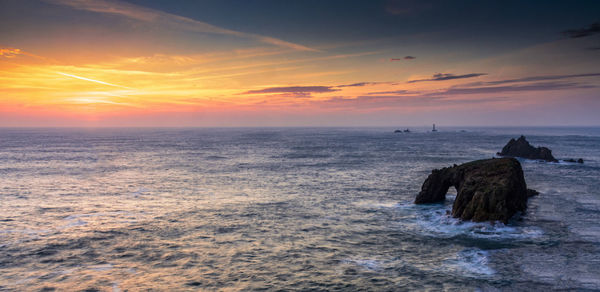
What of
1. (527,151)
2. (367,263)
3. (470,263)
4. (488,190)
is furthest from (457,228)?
(527,151)

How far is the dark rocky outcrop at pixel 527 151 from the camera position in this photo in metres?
87.2

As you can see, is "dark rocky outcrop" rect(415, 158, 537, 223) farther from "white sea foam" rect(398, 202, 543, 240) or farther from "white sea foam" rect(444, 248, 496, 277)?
"white sea foam" rect(444, 248, 496, 277)

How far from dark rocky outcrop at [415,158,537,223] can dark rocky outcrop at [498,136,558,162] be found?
58471 mm

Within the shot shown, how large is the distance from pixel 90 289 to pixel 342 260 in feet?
55.0

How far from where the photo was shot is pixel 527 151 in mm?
92062

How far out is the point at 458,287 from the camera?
2125 cm

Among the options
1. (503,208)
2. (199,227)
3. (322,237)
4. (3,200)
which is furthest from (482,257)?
(3,200)

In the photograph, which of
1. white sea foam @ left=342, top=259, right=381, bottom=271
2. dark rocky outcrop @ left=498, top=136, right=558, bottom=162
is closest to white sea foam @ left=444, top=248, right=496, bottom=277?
white sea foam @ left=342, top=259, right=381, bottom=271

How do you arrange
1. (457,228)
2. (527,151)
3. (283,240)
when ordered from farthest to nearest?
(527,151) → (457,228) → (283,240)

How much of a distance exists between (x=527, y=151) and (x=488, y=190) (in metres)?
71.0

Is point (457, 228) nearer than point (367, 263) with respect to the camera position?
No

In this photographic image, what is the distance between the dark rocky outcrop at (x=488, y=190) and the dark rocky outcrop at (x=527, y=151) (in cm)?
5847

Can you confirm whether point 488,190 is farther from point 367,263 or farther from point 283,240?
point 283,240

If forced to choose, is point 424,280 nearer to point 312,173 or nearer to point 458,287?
point 458,287
